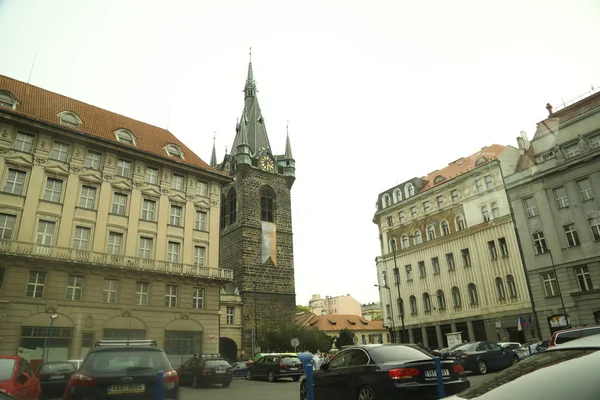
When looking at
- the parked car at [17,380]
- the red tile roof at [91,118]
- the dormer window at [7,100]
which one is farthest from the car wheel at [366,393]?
the dormer window at [7,100]

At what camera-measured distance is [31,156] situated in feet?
93.1

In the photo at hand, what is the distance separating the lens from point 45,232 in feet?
90.4

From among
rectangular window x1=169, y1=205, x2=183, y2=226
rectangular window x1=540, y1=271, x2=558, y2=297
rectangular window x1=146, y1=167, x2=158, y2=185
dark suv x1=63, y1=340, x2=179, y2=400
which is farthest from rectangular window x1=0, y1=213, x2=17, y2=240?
rectangular window x1=540, y1=271, x2=558, y2=297

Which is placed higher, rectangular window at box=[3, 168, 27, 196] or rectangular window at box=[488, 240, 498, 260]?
rectangular window at box=[3, 168, 27, 196]

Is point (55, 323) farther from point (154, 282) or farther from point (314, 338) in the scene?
point (314, 338)

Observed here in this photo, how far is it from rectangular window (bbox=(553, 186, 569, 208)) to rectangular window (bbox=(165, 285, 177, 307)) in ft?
104

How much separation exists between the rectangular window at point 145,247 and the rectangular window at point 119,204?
254cm

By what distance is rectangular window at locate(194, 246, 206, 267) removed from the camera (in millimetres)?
34278

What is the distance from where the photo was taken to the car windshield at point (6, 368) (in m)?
8.22

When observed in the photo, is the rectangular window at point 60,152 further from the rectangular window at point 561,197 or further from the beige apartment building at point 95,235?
the rectangular window at point 561,197

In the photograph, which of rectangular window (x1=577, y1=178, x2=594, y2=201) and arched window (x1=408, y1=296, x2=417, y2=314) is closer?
rectangular window (x1=577, y1=178, x2=594, y2=201)

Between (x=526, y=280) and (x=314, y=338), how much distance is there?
23.8 meters

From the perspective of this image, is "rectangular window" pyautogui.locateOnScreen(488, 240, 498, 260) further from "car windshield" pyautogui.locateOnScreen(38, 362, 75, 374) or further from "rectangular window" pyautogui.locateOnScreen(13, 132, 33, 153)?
"rectangular window" pyautogui.locateOnScreen(13, 132, 33, 153)

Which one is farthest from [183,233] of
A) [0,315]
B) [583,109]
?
[583,109]
